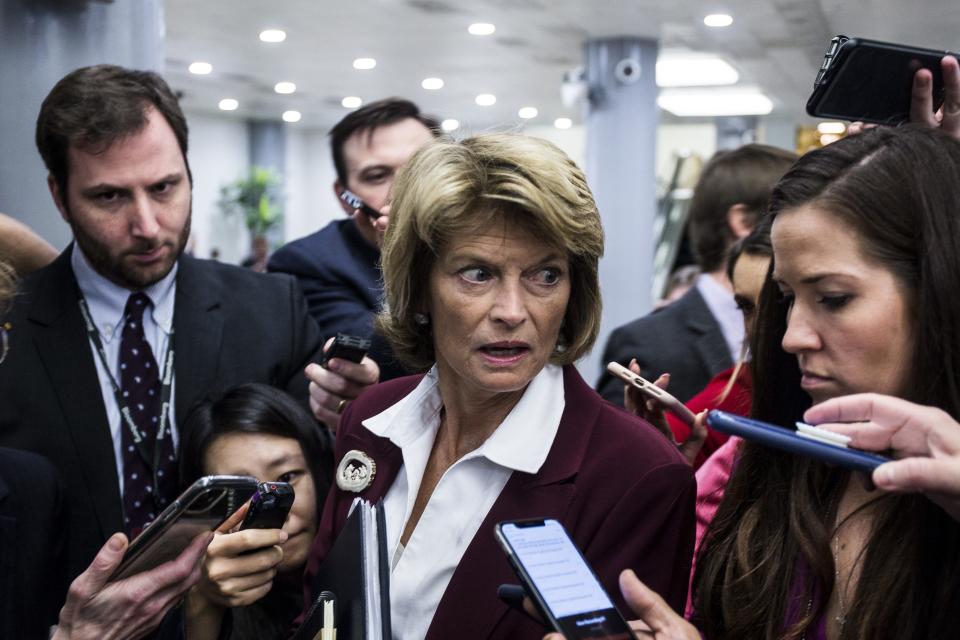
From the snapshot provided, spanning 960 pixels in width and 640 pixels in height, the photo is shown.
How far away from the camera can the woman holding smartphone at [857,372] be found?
1619 mm

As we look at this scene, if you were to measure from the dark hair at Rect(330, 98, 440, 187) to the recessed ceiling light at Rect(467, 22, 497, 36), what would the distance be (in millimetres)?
8148

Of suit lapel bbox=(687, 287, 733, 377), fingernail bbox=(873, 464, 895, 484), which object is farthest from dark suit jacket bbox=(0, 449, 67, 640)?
suit lapel bbox=(687, 287, 733, 377)

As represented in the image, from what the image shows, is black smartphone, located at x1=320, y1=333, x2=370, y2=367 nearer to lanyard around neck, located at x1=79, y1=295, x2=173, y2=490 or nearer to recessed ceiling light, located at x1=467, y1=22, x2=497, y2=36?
lanyard around neck, located at x1=79, y1=295, x2=173, y2=490

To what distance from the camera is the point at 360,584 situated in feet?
5.43

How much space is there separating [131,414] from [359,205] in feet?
3.10

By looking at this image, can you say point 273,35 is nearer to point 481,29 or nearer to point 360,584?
point 481,29

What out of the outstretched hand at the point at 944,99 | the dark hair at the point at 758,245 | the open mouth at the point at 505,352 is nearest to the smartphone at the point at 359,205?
the dark hair at the point at 758,245

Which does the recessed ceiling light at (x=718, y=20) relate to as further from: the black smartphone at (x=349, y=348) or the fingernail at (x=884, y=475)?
the fingernail at (x=884, y=475)

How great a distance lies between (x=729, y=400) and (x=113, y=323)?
1565 millimetres

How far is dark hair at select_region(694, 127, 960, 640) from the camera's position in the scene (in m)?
1.62

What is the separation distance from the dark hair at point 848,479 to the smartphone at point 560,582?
42 cm

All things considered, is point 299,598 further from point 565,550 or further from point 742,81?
point 742,81

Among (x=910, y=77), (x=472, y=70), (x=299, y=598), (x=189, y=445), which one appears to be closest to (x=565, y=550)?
(x=910, y=77)

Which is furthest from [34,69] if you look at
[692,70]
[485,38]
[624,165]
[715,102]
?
[715,102]
